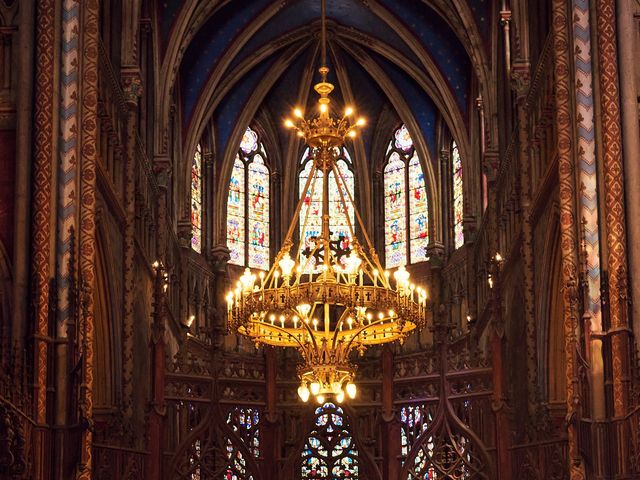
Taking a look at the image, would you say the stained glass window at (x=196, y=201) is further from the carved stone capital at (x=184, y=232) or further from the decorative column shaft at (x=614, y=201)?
the decorative column shaft at (x=614, y=201)

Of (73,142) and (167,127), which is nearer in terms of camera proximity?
(73,142)

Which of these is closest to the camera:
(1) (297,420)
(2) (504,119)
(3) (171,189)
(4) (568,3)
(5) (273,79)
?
(4) (568,3)

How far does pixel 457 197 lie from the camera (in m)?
36.8

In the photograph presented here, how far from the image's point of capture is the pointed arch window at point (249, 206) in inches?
1501

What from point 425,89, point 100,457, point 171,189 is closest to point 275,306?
→ point 100,457

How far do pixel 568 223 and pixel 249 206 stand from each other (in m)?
18.4

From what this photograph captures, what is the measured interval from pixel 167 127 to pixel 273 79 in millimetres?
5930

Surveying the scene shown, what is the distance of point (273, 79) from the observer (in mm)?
37281

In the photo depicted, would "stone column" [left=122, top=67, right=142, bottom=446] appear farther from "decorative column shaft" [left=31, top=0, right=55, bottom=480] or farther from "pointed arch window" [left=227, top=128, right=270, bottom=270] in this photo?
"pointed arch window" [left=227, top=128, right=270, bottom=270]

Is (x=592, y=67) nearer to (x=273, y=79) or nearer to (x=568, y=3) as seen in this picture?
(x=568, y=3)

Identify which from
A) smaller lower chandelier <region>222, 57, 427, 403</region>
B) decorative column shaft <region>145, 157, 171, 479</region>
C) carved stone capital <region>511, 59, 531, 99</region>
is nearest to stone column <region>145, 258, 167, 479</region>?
decorative column shaft <region>145, 157, 171, 479</region>

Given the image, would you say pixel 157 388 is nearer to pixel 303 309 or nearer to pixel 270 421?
pixel 270 421

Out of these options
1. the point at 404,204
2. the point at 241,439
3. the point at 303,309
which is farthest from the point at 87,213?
the point at 404,204

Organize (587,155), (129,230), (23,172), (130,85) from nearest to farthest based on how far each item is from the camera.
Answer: (587,155) → (23,172) → (129,230) → (130,85)
